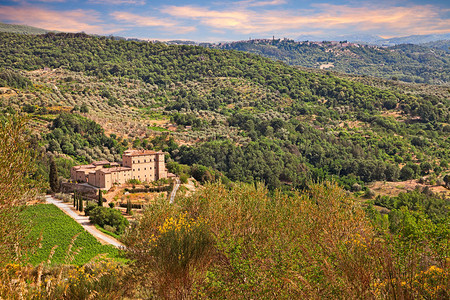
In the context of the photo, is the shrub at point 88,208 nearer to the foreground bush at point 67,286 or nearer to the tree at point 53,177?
the tree at point 53,177

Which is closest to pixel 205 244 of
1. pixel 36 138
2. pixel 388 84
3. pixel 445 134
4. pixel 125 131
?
pixel 36 138

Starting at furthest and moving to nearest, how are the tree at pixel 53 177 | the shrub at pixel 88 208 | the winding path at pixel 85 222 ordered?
the tree at pixel 53 177 < the shrub at pixel 88 208 < the winding path at pixel 85 222

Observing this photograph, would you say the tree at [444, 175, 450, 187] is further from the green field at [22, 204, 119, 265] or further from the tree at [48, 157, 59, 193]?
the tree at [48, 157, 59, 193]

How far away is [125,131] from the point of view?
63156 millimetres

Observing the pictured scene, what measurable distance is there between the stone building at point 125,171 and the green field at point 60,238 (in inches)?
289

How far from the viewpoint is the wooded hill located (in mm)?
58781

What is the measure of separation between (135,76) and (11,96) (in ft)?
159

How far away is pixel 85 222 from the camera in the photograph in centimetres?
3045

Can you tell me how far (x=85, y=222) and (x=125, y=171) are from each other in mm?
10973

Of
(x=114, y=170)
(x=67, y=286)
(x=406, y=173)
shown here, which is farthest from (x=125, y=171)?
(x=406, y=173)

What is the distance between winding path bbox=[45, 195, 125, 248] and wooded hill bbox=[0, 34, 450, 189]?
580 inches

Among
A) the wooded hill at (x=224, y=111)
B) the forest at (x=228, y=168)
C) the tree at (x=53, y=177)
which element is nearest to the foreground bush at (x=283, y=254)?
the forest at (x=228, y=168)

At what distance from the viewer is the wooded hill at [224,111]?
5878 cm

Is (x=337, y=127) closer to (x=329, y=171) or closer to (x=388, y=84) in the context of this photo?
(x=329, y=171)
